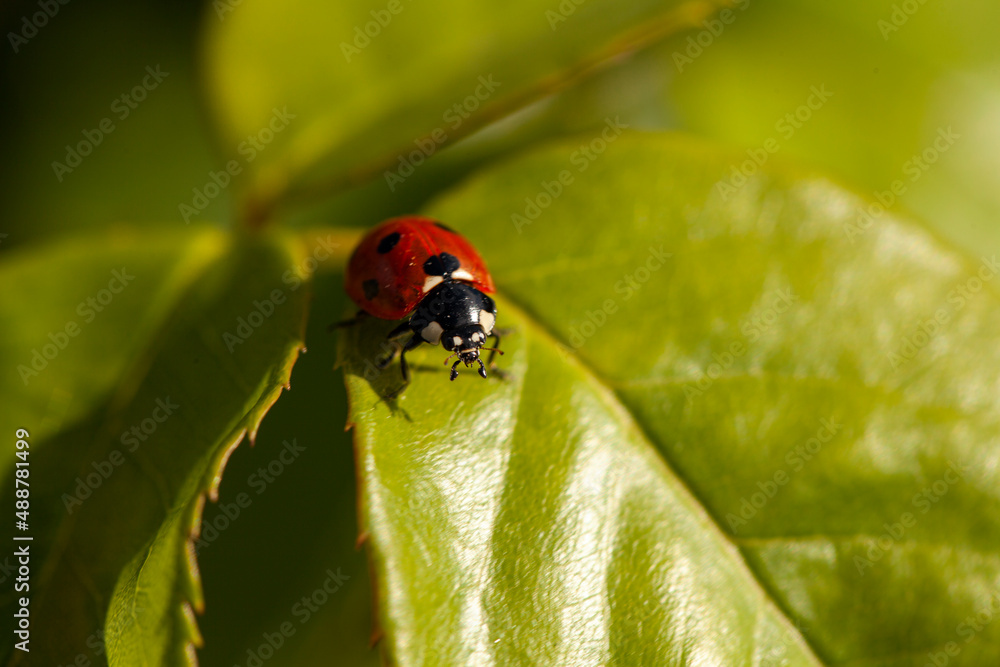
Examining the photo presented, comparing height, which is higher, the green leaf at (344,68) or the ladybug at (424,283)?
the green leaf at (344,68)

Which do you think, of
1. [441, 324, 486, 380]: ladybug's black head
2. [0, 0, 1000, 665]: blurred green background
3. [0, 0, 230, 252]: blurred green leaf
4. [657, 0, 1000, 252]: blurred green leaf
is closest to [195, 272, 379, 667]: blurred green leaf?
[441, 324, 486, 380]: ladybug's black head

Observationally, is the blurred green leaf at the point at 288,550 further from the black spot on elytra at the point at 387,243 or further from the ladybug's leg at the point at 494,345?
the ladybug's leg at the point at 494,345

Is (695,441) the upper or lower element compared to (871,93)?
lower

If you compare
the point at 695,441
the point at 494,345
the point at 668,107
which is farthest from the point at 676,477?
the point at 668,107

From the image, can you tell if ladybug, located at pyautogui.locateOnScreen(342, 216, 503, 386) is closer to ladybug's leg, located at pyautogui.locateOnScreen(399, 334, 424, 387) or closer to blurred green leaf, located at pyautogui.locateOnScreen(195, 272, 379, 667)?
ladybug's leg, located at pyautogui.locateOnScreen(399, 334, 424, 387)

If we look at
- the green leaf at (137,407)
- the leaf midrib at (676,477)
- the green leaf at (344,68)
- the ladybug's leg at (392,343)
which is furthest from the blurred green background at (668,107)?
the leaf midrib at (676,477)

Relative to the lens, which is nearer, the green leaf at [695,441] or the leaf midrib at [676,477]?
the green leaf at [695,441]

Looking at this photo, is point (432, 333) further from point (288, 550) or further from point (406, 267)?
point (288, 550)
